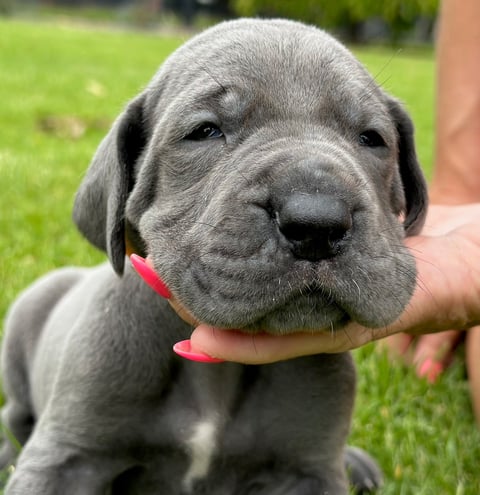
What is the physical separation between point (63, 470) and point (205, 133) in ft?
4.77

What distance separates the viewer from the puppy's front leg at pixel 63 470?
3.17 metres

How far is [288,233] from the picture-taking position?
238 cm

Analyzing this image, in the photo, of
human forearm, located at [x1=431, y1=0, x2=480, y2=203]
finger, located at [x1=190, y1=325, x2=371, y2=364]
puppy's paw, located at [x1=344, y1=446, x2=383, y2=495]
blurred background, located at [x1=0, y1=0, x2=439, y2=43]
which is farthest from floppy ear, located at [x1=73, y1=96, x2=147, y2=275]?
blurred background, located at [x1=0, y1=0, x2=439, y2=43]

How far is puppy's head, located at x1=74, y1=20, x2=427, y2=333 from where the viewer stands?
95.5 inches

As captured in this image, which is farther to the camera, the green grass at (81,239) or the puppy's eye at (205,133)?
the green grass at (81,239)

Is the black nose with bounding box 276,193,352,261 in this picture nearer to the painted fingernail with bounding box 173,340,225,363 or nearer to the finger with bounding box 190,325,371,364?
the finger with bounding box 190,325,371,364

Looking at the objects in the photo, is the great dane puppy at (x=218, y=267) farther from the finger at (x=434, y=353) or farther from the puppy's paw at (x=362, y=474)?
the finger at (x=434, y=353)

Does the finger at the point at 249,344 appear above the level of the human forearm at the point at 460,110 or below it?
above

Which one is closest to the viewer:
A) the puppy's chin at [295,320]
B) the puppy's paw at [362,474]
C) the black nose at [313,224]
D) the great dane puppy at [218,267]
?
the black nose at [313,224]

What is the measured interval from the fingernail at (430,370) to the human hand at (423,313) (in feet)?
4.48

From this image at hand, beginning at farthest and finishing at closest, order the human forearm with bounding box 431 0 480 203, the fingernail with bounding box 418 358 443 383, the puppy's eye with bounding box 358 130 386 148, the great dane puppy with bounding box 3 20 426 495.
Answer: the human forearm with bounding box 431 0 480 203, the fingernail with bounding box 418 358 443 383, the puppy's eye with bounding box 358 130 386 148, the great dane puppy with bounding box 3 20 426 495

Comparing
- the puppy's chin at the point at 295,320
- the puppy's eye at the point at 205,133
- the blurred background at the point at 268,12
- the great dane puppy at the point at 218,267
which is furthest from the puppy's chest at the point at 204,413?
the blurred background at the point at 268,12

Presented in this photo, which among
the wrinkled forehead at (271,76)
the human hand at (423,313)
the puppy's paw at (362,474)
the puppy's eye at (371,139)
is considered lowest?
the puppy's paw at (362,474)

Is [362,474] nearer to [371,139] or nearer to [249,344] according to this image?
[249,344]
